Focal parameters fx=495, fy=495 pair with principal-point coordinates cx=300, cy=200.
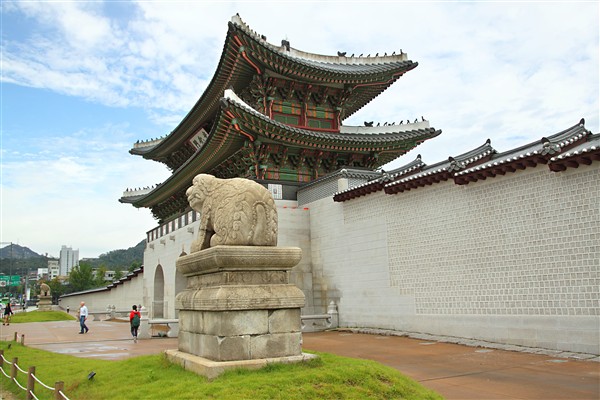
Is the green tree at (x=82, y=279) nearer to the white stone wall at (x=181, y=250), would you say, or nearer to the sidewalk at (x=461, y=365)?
the white stone wall at (x=181, y=250)

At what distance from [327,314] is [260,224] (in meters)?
12.6

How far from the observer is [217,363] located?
5.87 metres

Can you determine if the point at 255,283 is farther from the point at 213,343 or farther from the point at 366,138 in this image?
the point at 366,138

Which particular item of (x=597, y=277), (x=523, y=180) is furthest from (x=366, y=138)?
(x=597, y=277)

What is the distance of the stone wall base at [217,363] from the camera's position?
5.77 meters

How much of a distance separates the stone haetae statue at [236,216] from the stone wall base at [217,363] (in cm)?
154

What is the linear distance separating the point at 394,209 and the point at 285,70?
9201 millimetres

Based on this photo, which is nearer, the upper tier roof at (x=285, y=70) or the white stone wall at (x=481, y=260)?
the white stone wall at (x=481, y=260)

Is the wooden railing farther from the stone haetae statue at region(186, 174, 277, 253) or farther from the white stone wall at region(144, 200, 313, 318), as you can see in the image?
the white stone wall at region(144, 200, 313, 318)

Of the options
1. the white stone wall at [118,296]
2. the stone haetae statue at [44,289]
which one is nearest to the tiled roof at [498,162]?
the white stone wall at [118,296]

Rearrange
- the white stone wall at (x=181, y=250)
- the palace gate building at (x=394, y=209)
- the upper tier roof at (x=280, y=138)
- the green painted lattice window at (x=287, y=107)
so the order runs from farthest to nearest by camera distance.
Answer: the green painted lattice window at (x=287, y=107)
the white stone wall at (x=181, y=250)
the upper tier roof at (x=280, y=138)
the palace gate building at (x=394, y=209)

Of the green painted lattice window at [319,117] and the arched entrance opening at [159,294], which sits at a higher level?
the green painted lattice window at [319,117]

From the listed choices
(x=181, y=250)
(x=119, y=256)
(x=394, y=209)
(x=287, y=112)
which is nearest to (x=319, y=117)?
(x=287, y=112)

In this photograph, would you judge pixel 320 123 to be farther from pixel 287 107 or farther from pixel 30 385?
pixel 30 385
